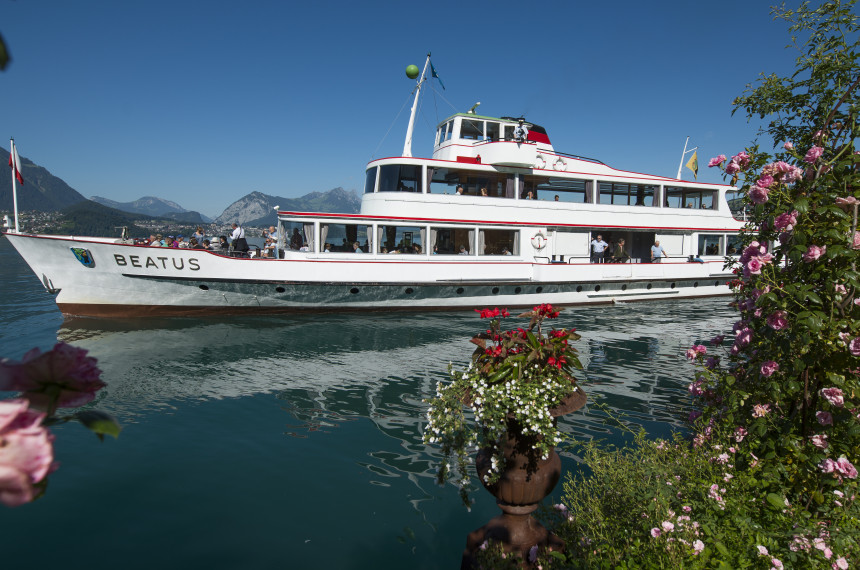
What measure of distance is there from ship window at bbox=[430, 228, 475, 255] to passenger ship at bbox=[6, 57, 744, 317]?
48 mm

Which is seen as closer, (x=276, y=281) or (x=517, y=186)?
(x=276, y=281)

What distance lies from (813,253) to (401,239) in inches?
503

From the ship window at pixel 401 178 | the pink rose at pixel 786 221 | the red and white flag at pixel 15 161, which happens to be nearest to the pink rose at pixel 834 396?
the pink rose at pixel 786 221

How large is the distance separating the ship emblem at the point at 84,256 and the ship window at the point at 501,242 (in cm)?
1150

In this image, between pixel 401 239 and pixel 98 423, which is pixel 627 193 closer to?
pixel 401 239

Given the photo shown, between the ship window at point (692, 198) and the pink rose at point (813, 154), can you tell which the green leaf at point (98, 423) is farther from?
the ship window at point (692, 198)

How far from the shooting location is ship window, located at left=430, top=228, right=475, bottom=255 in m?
15.8

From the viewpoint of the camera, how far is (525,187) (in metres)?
17.6

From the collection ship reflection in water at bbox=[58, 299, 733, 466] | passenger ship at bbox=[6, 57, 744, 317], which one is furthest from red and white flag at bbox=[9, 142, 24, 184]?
ship reflection in water at bbox=[58, 299, 733, 466]

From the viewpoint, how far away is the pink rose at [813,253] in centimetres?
328

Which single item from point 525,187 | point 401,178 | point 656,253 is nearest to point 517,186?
point 525,187

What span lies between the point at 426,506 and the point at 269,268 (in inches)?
421

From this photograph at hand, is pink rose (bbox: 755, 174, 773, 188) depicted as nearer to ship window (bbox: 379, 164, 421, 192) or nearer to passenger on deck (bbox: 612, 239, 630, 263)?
ship window (bbox: 379, 164, 421, 192)

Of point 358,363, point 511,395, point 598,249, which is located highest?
point 598,249
